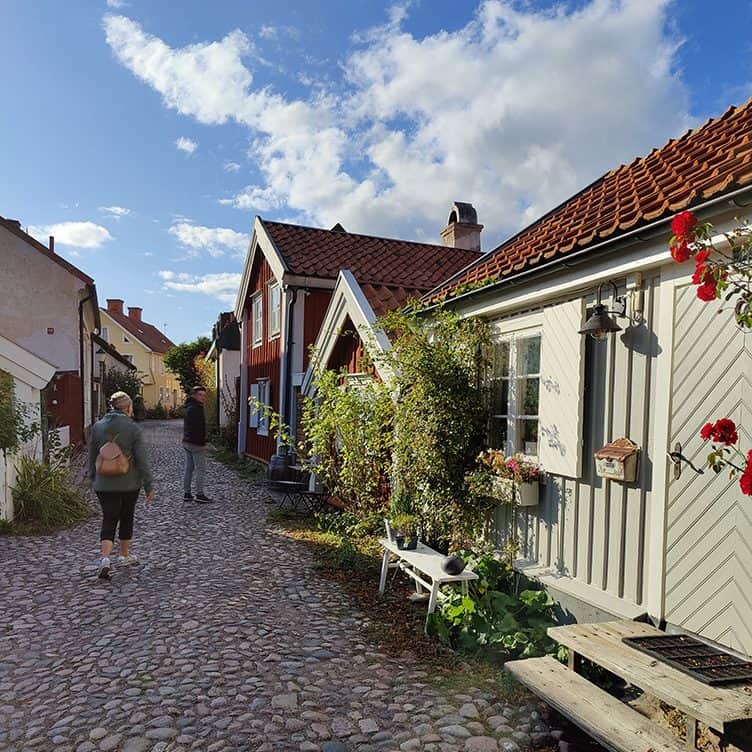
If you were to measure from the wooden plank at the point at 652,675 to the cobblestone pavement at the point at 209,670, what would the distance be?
54cm

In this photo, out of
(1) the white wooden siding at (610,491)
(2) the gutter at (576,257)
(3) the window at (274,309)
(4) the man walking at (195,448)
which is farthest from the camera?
(3) the window at (274,309)

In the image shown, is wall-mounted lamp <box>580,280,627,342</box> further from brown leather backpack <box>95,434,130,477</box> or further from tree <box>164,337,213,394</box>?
tree <box>164,337,213,394</box>

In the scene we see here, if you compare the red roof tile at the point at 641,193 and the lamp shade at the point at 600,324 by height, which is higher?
the red roof tile at the point at 641,193

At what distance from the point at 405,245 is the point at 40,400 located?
847cm

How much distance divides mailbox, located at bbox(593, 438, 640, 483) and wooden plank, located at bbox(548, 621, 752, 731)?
35.3 inches

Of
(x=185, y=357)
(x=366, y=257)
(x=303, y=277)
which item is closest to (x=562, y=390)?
(x=303, y=277)

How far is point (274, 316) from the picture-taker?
14.3 m

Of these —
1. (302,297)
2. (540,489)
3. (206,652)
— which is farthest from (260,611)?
(302,297)

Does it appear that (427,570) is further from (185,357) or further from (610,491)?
(185,357)

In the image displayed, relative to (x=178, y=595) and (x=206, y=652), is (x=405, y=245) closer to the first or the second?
(x=178, y=595)

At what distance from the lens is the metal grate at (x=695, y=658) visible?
9.67ft

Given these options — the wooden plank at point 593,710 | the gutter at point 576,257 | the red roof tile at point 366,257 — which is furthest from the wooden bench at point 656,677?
the red roof tile at point 366,257

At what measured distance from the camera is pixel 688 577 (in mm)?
3516

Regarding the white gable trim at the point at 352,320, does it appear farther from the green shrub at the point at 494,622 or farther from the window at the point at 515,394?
the green shrub at the point at 494,622
